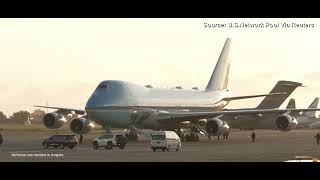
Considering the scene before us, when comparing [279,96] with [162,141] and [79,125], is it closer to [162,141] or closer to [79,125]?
[79,125]

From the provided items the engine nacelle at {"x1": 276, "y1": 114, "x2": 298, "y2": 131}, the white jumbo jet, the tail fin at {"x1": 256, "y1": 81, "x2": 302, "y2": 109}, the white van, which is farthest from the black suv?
the tail fin at {"x1": 256, "y1": 81, "x2": 302, "y2": 109}

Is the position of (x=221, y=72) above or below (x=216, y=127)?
above

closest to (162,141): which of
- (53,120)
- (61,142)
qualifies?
(61,142)

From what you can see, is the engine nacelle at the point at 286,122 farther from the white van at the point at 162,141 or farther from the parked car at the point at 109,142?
the parked car at the point at 109,142

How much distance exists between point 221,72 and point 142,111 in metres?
22.2

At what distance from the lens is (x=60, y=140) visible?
153 ft

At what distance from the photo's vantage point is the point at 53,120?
192 ft

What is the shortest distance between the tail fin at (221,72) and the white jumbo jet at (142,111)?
28.0 feet

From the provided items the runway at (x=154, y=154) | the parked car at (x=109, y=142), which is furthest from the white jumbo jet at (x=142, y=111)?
the parked car at (x=109, y=142)

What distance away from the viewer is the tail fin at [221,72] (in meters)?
78.6

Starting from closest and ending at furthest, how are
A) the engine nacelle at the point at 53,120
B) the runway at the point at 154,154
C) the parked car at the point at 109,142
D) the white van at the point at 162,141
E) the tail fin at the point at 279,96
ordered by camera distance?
the runway at the point at 154,154, the white van at the point at 162,141, the parked car at the point at 109,142, the engine nacelle at the point at 53,120, the tail fin at the point at 279,96
